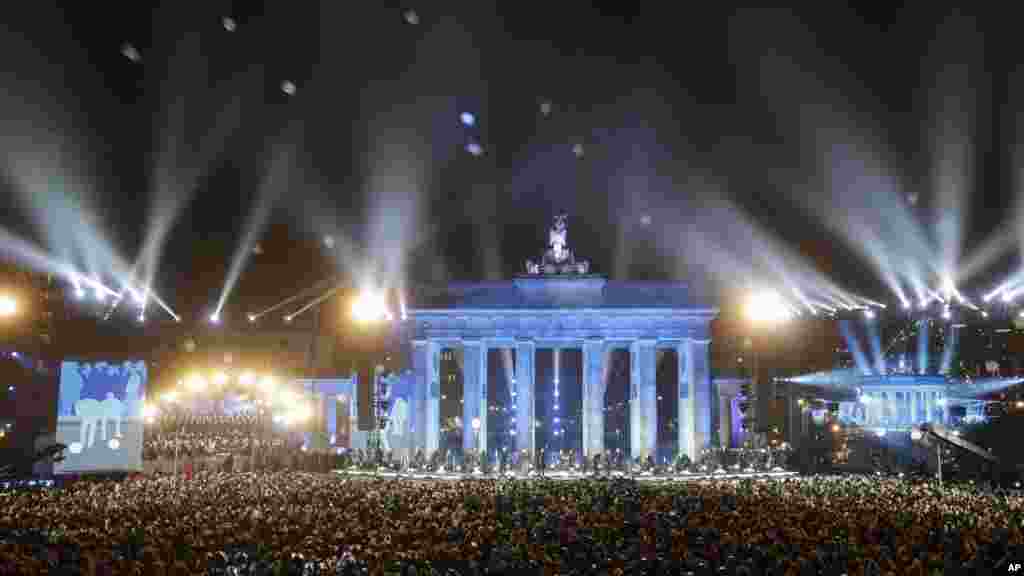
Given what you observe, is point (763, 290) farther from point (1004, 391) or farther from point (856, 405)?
point (1004, 391)

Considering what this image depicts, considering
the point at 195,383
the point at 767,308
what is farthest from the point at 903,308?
the point at 195,383

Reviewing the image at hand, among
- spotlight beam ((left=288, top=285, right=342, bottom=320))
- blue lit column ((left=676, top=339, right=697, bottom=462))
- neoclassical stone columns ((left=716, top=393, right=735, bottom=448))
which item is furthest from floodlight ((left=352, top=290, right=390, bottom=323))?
neoclassical stone columns ((left=716, top=393, right=735, bottom=448))

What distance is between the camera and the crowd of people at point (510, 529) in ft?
53.7

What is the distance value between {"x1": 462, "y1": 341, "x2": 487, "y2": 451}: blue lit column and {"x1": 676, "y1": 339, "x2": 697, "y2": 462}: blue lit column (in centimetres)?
1194

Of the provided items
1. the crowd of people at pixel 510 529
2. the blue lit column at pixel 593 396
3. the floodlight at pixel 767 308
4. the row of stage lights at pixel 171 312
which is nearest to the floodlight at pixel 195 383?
the row of stage lights at pixel 171 312

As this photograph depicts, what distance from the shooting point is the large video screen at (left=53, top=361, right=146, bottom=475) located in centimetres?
4494

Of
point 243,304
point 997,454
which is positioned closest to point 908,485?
point 997,454

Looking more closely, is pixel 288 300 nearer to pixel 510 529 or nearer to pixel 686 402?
pixel 686 402

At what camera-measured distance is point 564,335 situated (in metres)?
57.2

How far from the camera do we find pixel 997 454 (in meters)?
46.9

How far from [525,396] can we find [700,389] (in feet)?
35.0

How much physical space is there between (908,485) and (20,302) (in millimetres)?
42125

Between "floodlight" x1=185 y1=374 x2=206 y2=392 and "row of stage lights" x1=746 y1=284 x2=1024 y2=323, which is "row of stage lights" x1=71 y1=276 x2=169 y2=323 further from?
"row of stage lights" x1=746 y1=284 x2=1024 y2=323

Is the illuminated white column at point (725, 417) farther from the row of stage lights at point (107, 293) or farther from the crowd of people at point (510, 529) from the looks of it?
the row of stage lights at point (107, 293)
